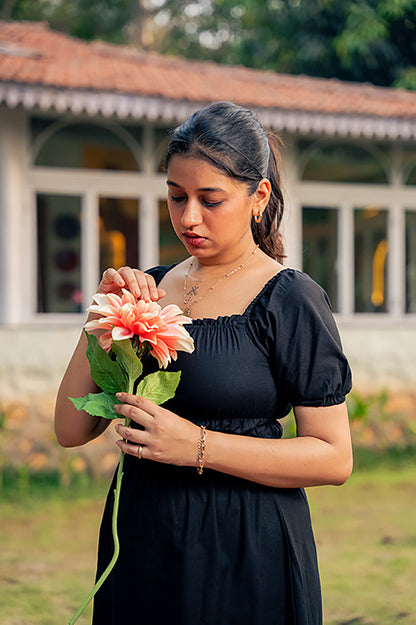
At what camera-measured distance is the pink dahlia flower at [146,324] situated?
4.67 feet

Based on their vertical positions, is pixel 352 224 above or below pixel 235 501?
above

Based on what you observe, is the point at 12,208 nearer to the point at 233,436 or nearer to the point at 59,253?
the point at 59,253

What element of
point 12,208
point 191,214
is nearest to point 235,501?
point 191,214

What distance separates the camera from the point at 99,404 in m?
1.48

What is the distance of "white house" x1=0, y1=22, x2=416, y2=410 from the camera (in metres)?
7.27

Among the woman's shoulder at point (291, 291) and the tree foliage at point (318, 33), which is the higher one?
the tree foliage at point (318, 33)

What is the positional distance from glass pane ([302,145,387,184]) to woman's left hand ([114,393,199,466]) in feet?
25.9

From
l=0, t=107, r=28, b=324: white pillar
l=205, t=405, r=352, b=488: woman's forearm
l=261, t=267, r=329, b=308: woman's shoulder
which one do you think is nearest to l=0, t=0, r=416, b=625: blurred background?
l=0, t=107, r=28, b=324: white pillar

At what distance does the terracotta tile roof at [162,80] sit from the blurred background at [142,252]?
39 millimetres

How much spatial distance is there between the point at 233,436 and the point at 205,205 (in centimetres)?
48

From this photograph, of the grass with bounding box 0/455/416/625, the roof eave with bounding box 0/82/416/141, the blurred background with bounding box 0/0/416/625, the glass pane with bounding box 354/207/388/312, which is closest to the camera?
the grass with bounding box 0/455/416/625

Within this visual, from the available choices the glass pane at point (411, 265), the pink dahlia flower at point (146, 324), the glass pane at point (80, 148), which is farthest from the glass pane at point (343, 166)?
the pink dahlia flower at point (146, 324)

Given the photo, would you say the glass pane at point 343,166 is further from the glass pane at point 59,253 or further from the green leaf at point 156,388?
the green leaf at point 156,388

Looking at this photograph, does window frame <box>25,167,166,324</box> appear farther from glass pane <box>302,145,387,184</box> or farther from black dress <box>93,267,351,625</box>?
black dress <box>93,267,351,625</box>
